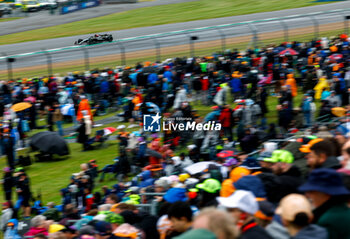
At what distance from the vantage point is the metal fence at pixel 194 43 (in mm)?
24312

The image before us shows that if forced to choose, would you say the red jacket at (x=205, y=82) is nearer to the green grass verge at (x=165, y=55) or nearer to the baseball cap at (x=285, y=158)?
the green grass verge at (x=165, y=55)

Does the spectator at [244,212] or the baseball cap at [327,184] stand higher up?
the baseball cap at [327,184]

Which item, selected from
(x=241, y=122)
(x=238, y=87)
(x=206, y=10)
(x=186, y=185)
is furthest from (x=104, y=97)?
(x=206, y=10)

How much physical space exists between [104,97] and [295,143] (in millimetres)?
13155

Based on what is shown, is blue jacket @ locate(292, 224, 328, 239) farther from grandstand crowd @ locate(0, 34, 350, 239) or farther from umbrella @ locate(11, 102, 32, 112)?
umbrella @ locate(11, 102, 32, 112)

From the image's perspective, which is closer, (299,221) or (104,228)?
(299,221)

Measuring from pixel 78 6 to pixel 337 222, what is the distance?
46.6 metres

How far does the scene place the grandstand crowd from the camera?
172 inches

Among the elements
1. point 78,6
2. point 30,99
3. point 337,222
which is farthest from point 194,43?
point 78,6

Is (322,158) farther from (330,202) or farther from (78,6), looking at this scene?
(78,6)

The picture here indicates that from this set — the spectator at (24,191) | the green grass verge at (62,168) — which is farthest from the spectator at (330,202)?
the green grass verge at (62,168)

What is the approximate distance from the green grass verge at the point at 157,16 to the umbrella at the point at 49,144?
2272 cm

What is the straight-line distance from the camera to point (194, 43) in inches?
1004

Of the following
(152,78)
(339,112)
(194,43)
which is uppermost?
(194,43)
